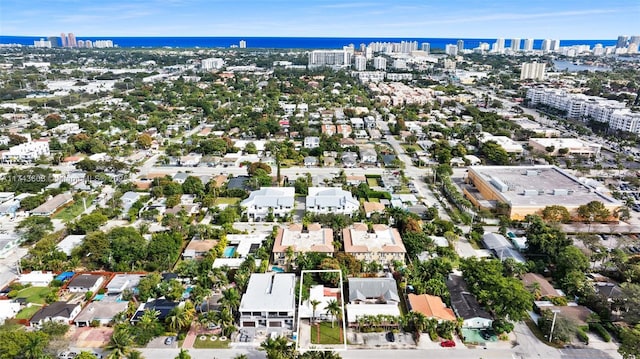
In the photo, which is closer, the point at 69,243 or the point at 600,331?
the point at 600,331

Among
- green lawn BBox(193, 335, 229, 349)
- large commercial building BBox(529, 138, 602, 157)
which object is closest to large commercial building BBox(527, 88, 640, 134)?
large commercial building BBox(529, 138, 602, 157)

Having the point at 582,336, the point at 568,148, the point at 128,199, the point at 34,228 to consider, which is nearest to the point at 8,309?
the point at 34,228

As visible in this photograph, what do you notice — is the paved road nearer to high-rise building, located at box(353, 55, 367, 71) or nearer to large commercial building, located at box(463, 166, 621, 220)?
large commercial building, located at box(463, 166, 621, 220)

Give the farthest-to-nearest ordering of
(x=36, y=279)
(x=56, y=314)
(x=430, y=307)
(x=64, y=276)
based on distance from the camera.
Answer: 1. (x=64, y=276)
2. (x=36, y=279)
3. (x=430, y=307)
4. (x=56, y=314)

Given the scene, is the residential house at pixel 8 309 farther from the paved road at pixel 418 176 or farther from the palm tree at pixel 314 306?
the paved road at pixel 418 176

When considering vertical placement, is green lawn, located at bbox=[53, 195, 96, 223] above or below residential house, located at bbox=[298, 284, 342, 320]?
above

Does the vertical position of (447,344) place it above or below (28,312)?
below

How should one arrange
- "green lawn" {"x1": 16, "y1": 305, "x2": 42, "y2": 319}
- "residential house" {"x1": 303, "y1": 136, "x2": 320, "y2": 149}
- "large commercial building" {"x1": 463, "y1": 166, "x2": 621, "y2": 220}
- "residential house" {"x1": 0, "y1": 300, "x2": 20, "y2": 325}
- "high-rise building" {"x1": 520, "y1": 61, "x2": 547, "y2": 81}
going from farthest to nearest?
"high-rise building" {"x1": 520, "y1": 61, "x2": 547, "y2": 81} → "residential house" {"x1": 303, "y1": 136, "x2": 320, "y2": 149} → "large commercial building" {"x1": 463, "y1": 166, "x2": 621, "y2": 220} → "green lawn" {"x1": 16, "y1": 305, "x2": 42, "y2": 319} → "residential house" {"x1": 0, "y1": 300, "x2": 20, "y2": 325}

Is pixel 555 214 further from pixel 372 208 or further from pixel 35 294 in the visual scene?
pixel 35 294
